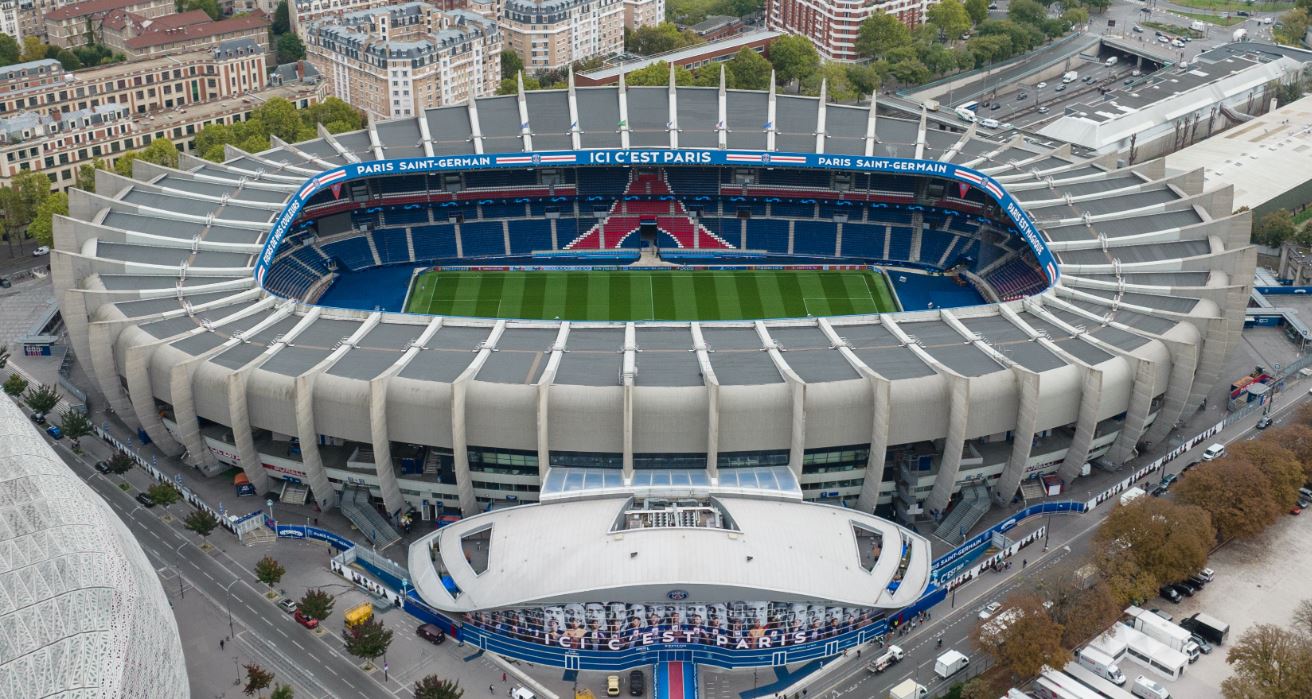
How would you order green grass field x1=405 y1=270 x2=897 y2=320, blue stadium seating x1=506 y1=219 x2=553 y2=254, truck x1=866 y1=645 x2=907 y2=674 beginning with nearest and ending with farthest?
1. truck x1=866 y1=645 x2=907 y2=674
2. green grass field x1=405 y1=270 x2=897 y2=320
3. blue stadium seating x1=506 y1=219 x2=553 y2=254

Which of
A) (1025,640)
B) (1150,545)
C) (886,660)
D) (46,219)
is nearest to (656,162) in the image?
(46,219)

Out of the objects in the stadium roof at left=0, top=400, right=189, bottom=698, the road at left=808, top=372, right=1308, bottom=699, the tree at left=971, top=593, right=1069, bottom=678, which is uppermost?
the stadium roof at left=0, top=400, right=189, bottom=698

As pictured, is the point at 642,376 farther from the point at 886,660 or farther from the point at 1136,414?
the point at 1136,414

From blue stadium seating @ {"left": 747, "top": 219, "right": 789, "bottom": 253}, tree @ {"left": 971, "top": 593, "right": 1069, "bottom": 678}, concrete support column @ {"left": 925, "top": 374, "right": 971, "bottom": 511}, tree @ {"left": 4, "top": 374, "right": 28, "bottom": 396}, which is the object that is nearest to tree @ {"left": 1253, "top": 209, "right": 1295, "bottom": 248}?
blue stadium seating @ {"left": 747, "top": 219, "right": 789, "bottom": 253}

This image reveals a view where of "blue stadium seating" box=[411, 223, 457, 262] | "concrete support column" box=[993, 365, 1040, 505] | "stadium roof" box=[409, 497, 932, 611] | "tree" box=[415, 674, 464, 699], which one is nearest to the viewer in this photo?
"tree" box=[415, 674, 464, 699]

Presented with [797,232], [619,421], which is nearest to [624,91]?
[797,232]

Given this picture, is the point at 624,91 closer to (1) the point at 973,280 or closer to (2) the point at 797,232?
(2) the point at 797,232

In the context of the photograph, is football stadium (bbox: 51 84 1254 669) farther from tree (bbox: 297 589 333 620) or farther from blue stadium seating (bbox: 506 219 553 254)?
tree (bbox: 297 589 333 620)
